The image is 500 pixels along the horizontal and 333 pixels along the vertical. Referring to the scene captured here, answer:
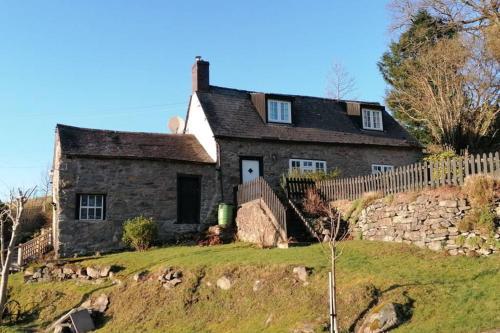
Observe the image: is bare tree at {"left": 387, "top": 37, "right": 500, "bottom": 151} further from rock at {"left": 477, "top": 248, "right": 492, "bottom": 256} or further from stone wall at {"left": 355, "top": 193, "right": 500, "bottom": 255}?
rock at {"left": 477, "top": 248, "right": 492, "bottom": 256}

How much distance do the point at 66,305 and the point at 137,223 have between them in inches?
199

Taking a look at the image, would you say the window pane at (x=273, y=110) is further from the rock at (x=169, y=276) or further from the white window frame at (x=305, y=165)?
the rock at (x=169, y=276)

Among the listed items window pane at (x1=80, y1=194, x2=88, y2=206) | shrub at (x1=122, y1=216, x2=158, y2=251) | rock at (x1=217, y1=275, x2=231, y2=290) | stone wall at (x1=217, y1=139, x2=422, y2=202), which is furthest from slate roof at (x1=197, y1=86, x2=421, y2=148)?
rock at (x1=217, y1=275, x2=231, y2=290)

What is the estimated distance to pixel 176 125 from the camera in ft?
107

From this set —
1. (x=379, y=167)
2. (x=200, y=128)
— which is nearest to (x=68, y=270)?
(x=200, y=128)

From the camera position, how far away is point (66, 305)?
17.6m

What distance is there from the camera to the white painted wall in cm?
2559

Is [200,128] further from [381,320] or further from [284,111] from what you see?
[381,320]

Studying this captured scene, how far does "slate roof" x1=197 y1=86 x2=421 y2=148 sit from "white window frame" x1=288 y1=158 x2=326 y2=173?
3.61 ft

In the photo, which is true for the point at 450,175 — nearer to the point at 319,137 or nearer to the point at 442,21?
the point at 319,137

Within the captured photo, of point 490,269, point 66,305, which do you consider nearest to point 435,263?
point 490,269

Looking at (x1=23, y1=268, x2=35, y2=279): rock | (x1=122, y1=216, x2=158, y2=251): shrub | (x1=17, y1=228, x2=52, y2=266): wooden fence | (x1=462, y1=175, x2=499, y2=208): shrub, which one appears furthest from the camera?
(x1=17, y1=228, x2=52, y2=266): wooden fence

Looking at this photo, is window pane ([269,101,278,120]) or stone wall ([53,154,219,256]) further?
window pane ([269,101,278,120])

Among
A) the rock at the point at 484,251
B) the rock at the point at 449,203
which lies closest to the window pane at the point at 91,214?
the rock at the point at 449,203
